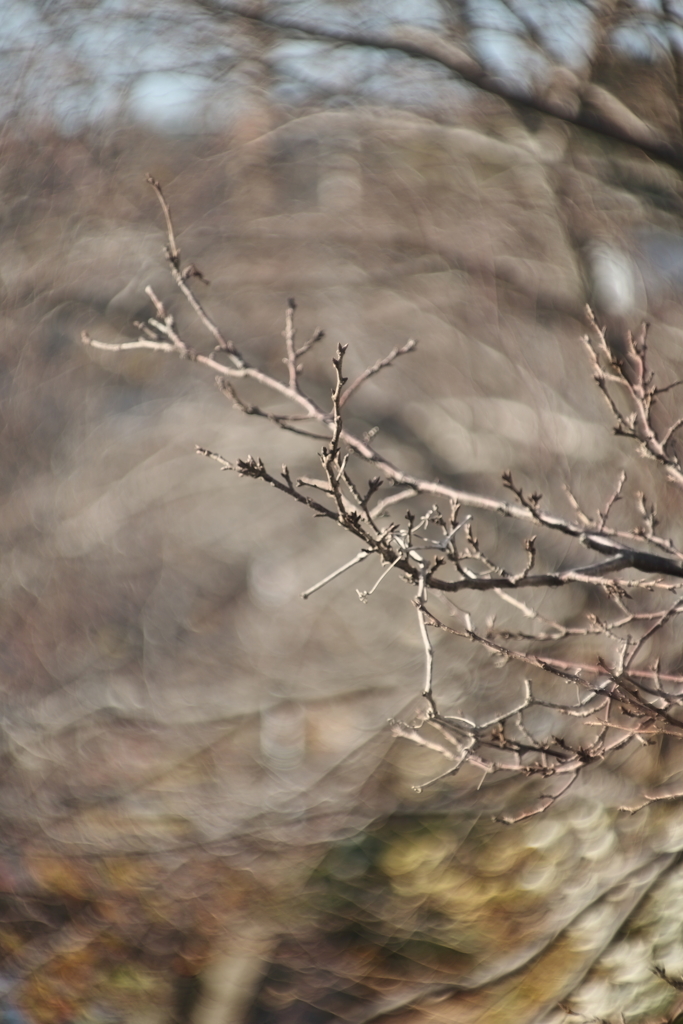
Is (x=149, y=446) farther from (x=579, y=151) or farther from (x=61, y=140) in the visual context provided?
(x=579, y=151)

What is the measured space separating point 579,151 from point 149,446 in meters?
3.89

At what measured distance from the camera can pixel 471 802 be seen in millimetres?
5336

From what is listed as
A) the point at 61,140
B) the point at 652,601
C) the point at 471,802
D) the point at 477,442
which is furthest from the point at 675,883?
the point at 61,140

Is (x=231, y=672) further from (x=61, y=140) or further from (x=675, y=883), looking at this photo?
(x=61, y=140)

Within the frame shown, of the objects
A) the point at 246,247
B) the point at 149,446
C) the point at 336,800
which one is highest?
the point at 246,247

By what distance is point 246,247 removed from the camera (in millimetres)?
5652

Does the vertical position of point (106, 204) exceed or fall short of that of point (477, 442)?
it exceeds it

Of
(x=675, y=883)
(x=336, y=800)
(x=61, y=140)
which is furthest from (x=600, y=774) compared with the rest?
(x=61, y=140)

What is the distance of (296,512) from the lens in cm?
598

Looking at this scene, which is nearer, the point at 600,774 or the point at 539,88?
the point at 539,88

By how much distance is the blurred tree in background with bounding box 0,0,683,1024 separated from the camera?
4.86 m

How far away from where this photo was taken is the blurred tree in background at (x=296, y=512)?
4.86 meters

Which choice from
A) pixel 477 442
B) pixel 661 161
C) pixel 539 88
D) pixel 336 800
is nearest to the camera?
pixel 661 161

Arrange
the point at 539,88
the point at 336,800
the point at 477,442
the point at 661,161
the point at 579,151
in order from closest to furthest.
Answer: the point at 661,161, the point at 539,88, the point at 579,151, the point at 477,442, the point at 336,800
